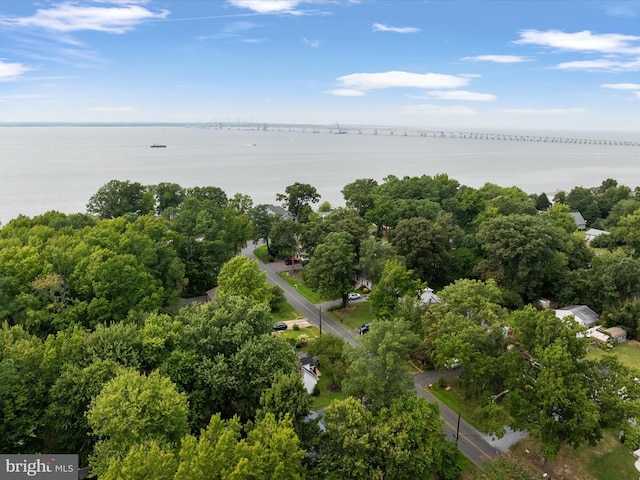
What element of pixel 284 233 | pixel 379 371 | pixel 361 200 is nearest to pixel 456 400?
pixel 379 371

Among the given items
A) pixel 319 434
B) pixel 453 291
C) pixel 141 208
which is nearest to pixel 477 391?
pixel 453 291

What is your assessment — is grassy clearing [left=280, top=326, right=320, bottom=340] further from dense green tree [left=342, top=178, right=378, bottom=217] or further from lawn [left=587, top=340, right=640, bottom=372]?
dense green tree [left=342, top=178, right=378, bottom=217]

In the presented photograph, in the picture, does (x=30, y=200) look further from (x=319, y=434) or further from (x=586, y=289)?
(x=586, y=289)

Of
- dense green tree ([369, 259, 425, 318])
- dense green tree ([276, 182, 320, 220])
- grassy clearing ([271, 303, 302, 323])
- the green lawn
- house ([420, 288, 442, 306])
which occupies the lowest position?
grassy clearing ([271, 303, 302, 323])

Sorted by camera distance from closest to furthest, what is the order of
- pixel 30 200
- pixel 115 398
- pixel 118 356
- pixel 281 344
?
pixel 115 398, pixel 118 356, pixel 281 344, pixel 30 200

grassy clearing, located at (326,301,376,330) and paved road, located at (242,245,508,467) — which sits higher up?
grassy clearing, located at (326,301,376,330)

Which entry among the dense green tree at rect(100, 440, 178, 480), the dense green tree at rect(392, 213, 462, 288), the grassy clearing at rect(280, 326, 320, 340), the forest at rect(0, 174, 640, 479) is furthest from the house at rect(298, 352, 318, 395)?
the dense green tree at rect(392, 213, 462, 288)

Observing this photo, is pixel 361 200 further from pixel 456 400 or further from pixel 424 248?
pixel 456 400
